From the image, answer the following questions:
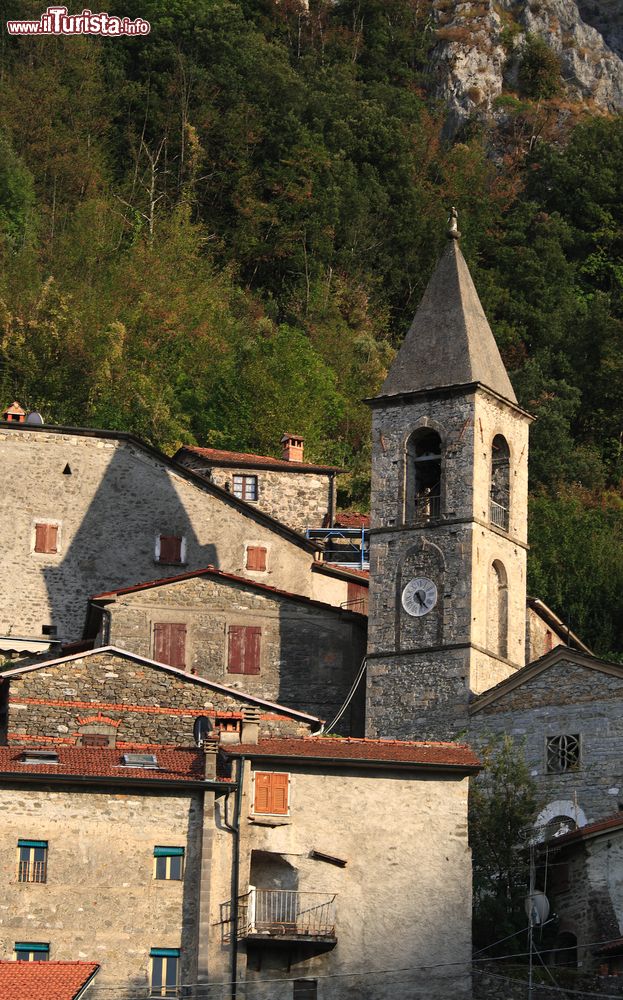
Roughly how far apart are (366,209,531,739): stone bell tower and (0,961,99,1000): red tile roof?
1546 centimetres

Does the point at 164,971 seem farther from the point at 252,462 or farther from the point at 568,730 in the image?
the point at 252,462

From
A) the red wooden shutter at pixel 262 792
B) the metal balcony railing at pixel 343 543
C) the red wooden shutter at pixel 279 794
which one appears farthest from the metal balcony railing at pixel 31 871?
the metal balcony railing at pixel 343 543

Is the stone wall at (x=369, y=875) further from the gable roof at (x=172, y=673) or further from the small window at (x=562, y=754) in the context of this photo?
the small window at (x=562, y=754)

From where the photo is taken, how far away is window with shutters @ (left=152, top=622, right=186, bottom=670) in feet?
157

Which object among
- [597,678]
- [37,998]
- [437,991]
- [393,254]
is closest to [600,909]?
[437,991]

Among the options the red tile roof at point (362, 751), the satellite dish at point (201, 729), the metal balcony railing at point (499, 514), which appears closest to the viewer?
the red tile roof at point (362, 751)

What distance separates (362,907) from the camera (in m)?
35.1

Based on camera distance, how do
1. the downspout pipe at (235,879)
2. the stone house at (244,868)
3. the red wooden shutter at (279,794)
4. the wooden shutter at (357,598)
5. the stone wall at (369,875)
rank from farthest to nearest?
the wooden shutter at (357,598), the red wooden shutter at (279,794), the stone wall at (369,875), the downspout pipe at (235,879), the stone house at (244,868)

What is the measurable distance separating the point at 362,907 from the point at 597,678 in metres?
10.8

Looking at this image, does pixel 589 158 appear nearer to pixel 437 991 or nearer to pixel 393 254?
pixel 393 254

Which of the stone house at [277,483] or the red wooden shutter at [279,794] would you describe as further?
the stone house at [277,483]

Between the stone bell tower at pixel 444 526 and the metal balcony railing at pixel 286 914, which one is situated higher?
the stone bell tower at pixel 444 526

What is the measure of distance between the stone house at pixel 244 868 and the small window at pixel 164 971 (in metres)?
0.03

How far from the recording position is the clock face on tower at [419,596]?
4788 centimetres
